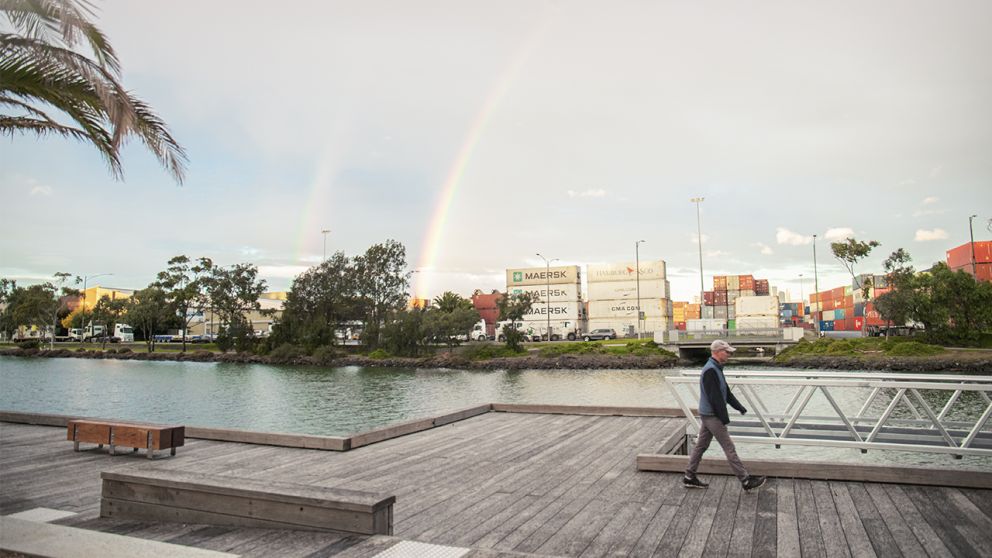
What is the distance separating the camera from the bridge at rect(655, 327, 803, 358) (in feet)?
185

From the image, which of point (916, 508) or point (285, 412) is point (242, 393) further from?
point (916, 508)

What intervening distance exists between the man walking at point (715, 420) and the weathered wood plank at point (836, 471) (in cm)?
54

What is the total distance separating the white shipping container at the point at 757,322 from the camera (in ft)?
287

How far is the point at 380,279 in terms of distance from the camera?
7788 centimetres

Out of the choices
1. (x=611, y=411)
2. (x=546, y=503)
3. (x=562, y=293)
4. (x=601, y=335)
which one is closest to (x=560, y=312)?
(x=562, y=293)

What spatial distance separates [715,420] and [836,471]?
63.4 inches

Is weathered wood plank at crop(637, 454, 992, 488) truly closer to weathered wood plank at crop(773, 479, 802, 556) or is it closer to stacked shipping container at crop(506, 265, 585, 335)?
weathered wood plank at crop(773, 479, 802, 556)

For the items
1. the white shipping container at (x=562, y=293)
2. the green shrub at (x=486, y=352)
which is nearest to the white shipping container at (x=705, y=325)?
the green shrub at (x=486, y=352)

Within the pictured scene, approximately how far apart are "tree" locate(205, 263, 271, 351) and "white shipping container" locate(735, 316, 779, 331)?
66.7 meters

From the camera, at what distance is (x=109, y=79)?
274 inches

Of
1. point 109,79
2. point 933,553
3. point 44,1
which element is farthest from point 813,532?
point 44,1

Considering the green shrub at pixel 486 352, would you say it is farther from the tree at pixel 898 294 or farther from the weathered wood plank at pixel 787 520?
the weathered wood plank at pixel 787 520

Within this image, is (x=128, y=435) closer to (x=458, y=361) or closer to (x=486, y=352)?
(x=458, y=361)

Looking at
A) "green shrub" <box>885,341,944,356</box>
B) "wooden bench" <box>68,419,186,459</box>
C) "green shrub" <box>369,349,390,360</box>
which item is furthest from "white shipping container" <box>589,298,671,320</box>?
"wooden bench" <box>68,419,186,459</box>
